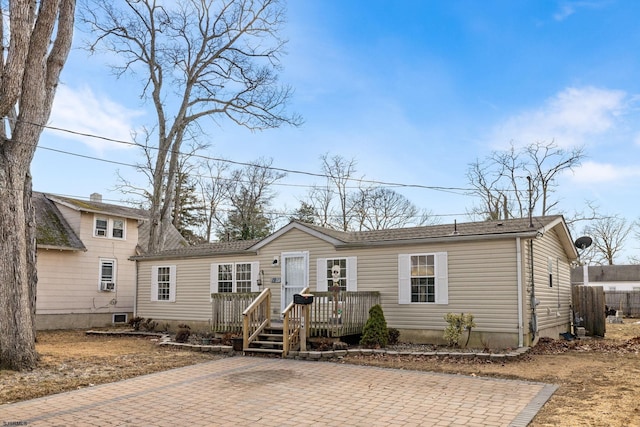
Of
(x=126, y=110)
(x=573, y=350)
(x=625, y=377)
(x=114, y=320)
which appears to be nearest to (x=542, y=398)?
(x=625, y=377)

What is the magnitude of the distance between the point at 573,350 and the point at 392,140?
9623 millimetres

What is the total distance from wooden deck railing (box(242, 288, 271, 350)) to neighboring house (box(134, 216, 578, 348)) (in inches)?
80.5

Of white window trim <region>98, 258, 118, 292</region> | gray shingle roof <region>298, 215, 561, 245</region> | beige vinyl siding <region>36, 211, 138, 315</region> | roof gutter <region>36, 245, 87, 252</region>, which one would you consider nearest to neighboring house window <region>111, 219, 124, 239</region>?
beige vinyl siding <region>36, 211, 138, 315</region>

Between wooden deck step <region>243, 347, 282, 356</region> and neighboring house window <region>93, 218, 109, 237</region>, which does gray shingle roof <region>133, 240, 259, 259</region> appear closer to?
neighboring house window <region>93, 218, 109, 237</region>

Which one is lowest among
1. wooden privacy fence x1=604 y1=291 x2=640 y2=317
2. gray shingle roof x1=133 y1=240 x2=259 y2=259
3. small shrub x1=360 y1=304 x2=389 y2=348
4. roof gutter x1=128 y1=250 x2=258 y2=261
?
wooden privacy fence x1=604 y1=291 x2=640 y2=317

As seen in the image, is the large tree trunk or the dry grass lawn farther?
the large tree trunk

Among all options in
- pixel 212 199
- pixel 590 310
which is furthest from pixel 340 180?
pixel 590 310

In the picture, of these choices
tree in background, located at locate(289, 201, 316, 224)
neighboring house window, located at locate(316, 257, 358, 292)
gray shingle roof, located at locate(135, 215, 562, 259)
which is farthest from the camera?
tree in background, located at locate(289, 201, 316, 224)

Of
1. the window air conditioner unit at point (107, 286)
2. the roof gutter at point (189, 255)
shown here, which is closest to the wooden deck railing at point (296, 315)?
the roof gutter at point (189, 255)

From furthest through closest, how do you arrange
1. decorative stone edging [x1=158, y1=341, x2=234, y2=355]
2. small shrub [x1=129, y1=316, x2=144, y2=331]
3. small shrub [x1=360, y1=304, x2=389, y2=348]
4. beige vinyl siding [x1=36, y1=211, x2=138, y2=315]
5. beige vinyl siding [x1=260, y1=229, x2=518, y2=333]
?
1. beige vinyl siding [x1=36, y1=211, x2=138, y2=315]
2. small shrub [x1=129, y1=316, x2=144, y2=331]
3. decorative stone edging [x1=158, y1=341, x2=234, y2=355]
4. beige vinyl siding [x1=260, y1=229, x2=518, y2=333]
5. small shrub [x1=360, y1=304, x2=389, y2=348]

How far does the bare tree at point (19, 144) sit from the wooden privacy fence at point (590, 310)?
1541cm

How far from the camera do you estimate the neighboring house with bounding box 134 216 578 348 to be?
11922mm

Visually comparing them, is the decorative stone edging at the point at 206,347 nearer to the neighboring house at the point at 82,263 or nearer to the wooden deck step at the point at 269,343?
the wooden deck step at the point at 269,343

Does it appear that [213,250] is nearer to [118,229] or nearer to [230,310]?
[230,310]
